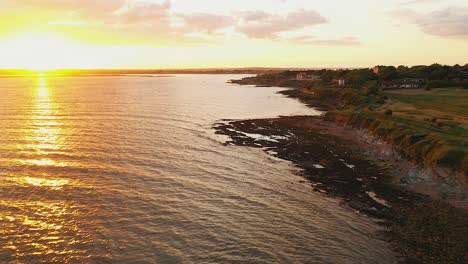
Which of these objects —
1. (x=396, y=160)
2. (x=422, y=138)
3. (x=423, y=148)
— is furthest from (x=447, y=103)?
(x=423, y=148)

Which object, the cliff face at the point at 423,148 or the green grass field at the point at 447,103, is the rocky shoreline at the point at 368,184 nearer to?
the cliff face at the point at 423,148

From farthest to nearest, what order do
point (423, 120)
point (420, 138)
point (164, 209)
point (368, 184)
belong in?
point (423, 120) < point (420, 138) < point (368, 184) < point (164, 209)

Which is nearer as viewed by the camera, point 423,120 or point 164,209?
point 164,209

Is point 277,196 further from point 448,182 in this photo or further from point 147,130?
point 147,130

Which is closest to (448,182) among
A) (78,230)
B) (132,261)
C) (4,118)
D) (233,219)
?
(233,219)

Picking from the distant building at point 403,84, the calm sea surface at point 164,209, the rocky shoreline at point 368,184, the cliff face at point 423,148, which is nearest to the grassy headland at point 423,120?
the cliff face at point 423,148

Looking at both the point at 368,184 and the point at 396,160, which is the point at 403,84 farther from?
the point at 368,184

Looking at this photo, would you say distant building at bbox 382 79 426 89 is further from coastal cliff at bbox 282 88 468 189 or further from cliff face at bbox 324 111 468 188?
cliff face at bbox 324 111 468 188
